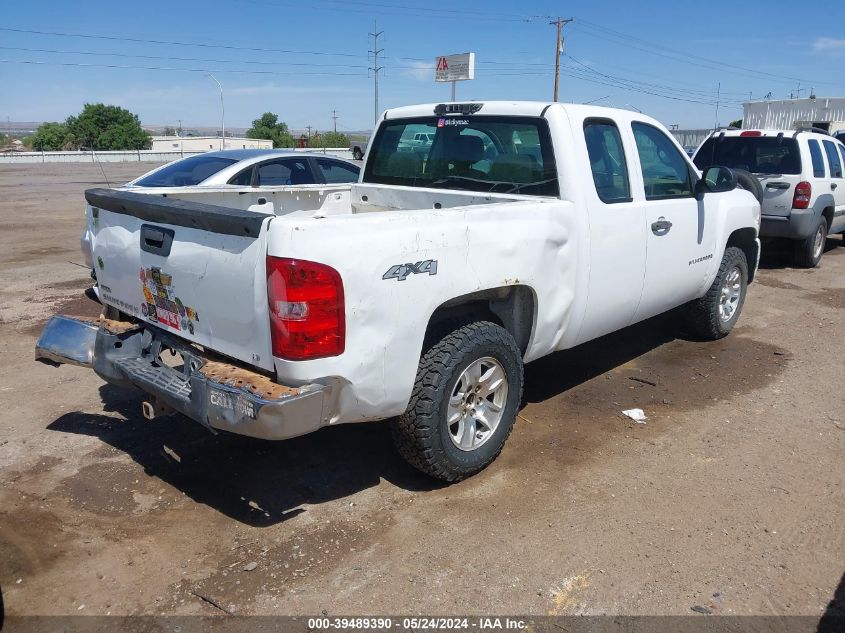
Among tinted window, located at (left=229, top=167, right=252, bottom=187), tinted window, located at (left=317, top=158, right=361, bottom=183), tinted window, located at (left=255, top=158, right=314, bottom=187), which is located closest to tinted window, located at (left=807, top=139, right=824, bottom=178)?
tinted window, located at (left=317, top=158, right=361, bottom=183)

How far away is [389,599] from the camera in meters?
3.08

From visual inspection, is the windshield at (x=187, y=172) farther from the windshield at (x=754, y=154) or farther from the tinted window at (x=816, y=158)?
the tinted window at (x=816, y=158)

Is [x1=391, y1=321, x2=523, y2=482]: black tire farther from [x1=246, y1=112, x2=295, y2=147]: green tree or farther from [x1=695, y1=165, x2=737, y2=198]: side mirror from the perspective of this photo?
[x1=246, y1=112, x2=295, y2=147]: green tree

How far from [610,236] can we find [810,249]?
7.55 meters

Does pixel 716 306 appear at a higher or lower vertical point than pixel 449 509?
higher

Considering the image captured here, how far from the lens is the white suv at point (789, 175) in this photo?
10.1m

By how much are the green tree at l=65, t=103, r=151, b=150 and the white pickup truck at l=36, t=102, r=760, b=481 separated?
268 ft

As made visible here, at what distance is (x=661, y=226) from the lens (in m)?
5.18

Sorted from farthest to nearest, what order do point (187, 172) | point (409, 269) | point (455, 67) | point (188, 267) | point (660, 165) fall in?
point (455, 67), point (187, 172), point (660, 165), point (188, 267), point (409, 269)

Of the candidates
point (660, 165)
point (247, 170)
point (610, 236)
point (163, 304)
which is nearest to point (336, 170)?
point (247, 170)

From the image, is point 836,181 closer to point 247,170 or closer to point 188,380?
point 247,170

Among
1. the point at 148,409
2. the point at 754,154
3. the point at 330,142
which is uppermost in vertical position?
the point at 330,142

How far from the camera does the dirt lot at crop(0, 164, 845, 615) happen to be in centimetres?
314

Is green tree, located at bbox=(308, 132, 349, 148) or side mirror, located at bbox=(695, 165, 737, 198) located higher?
green tree, located at bbox=(308, 132, 349, 148)
